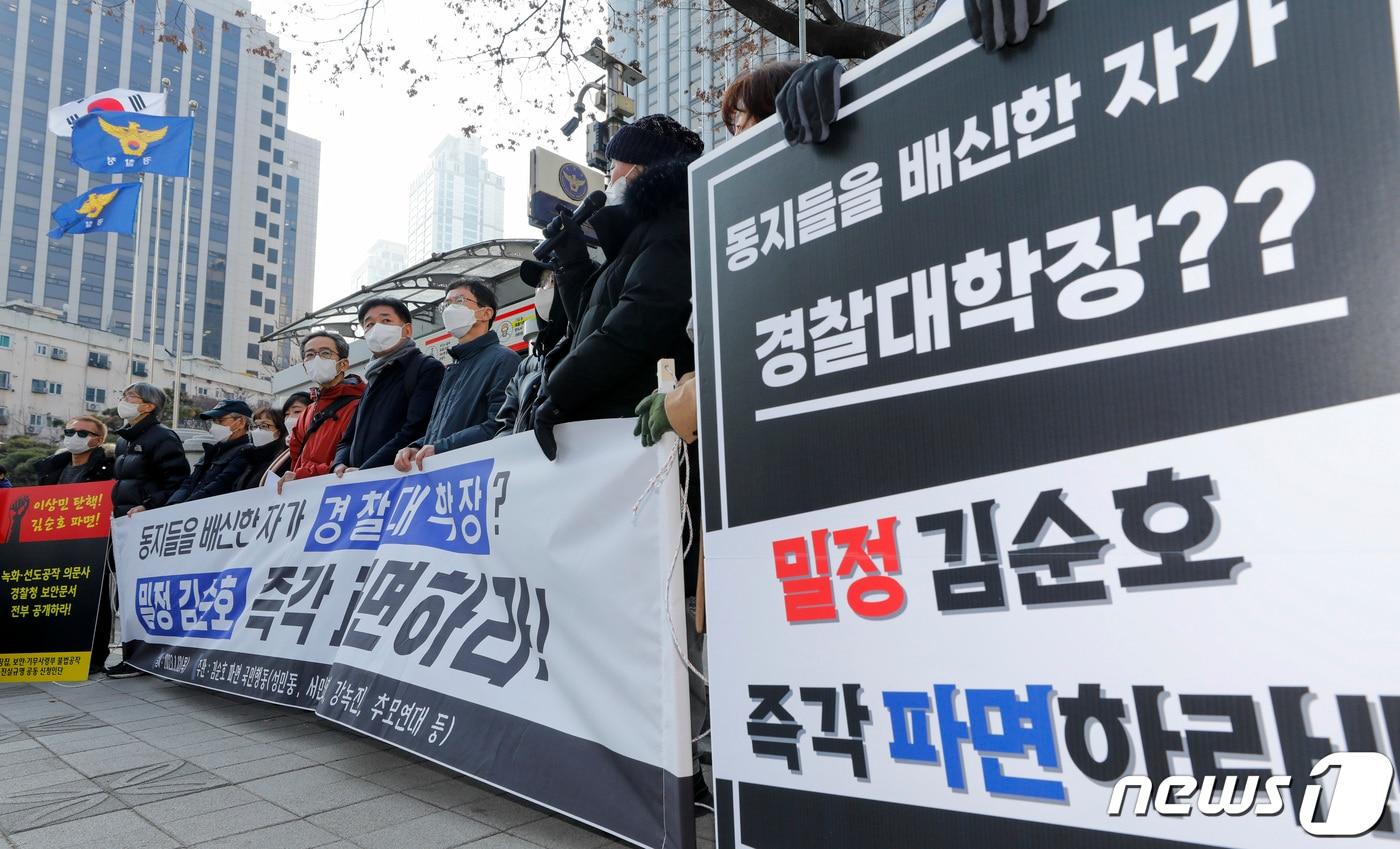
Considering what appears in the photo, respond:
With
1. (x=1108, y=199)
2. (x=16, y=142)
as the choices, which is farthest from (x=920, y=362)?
(x=16, y=142)

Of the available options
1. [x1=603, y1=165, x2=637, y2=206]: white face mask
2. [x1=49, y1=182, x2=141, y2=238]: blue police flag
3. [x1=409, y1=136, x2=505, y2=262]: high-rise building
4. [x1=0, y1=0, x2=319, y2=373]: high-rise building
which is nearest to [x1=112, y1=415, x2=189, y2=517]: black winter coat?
[x1=603, y1=165, x2=637, y2=206]: white face mask

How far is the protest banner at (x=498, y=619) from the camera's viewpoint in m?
2.09

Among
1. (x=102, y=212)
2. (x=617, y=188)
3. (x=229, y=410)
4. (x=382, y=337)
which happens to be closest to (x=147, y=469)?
(x=229, y=410)

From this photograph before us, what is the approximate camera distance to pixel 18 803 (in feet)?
8.95

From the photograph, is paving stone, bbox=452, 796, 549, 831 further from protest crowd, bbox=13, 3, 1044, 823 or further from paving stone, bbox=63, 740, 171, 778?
paving stone, bbox=63, 740, 171, 778

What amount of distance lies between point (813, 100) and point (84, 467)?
6.95 m

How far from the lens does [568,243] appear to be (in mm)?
2799

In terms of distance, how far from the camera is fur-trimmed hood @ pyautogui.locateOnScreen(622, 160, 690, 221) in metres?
2.56

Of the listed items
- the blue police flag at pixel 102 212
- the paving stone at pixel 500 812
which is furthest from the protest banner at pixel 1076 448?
the blue police flag at pixel 102 212

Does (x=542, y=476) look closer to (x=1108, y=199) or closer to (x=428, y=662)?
(x=428, y=662)

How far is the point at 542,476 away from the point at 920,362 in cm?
137

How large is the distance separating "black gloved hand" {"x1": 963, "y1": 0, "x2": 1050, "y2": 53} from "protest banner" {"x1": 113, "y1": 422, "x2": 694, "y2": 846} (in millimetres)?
1192

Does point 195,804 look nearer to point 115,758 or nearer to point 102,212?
point 115,758

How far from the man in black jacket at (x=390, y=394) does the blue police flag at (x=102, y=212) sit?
14.0 metres
